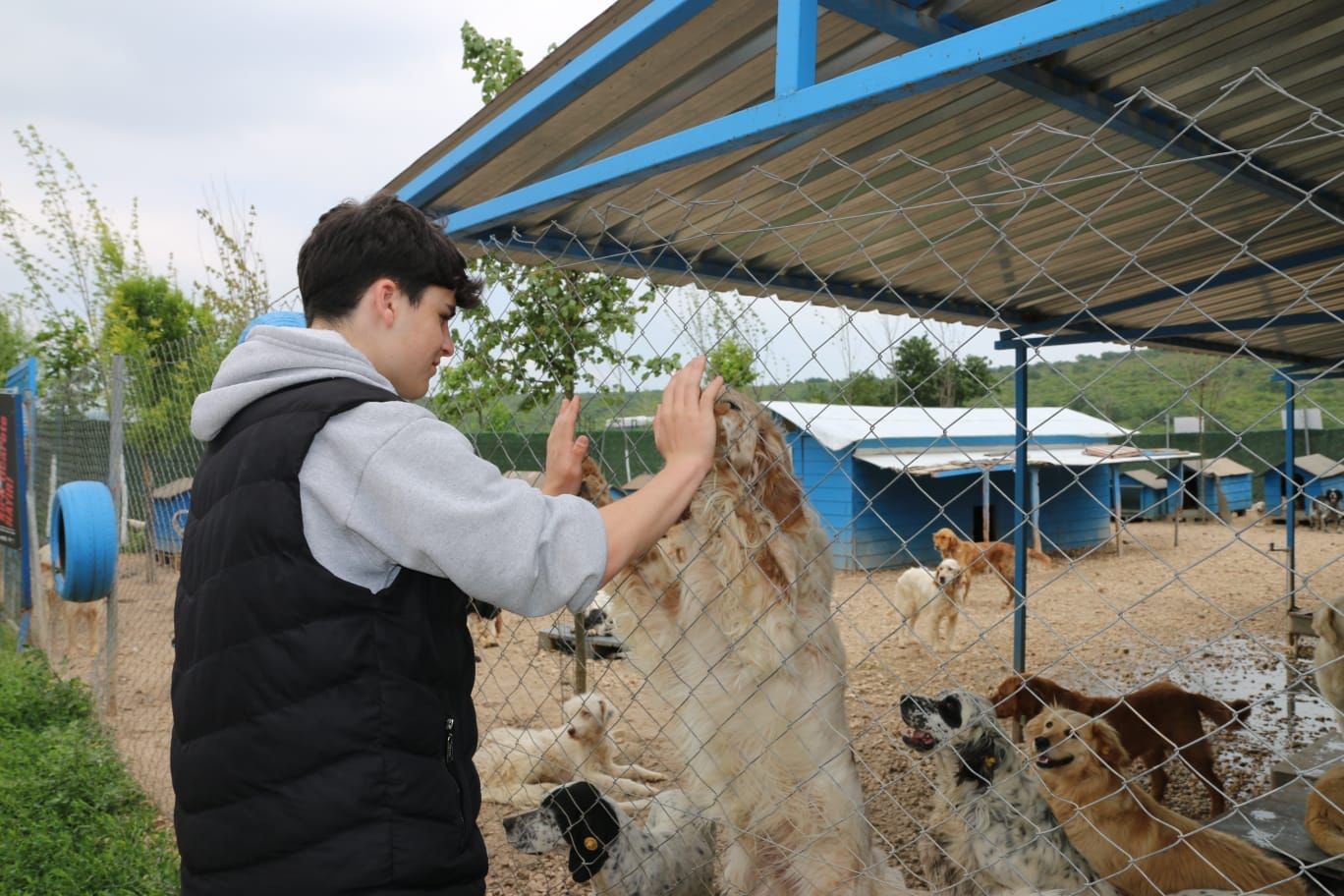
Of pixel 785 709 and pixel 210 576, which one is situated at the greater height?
pixel 210 576

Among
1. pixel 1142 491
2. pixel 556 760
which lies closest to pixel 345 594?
pixel 556 760

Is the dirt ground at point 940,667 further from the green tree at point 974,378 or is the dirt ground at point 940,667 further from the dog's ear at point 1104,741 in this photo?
the green tree at point 974,378

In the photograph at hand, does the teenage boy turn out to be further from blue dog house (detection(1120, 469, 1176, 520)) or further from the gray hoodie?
blue dog house (detection(1120, 469, 1176, 520))

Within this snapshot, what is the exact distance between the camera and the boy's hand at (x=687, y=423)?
65.2 inches

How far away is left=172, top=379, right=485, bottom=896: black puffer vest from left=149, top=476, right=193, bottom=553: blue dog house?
482 centimetres

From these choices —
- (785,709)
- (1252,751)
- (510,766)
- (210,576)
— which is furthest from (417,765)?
(1252,751)

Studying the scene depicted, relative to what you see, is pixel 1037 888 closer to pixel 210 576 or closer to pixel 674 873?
pixel 674 873

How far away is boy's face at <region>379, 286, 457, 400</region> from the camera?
1601 mm

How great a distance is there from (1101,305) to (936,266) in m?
1.59

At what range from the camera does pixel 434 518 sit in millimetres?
1285

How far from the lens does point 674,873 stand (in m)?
3.27

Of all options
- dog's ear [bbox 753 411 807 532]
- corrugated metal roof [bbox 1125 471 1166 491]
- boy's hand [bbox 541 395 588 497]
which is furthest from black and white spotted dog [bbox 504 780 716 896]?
corrugated metal roof [bbox 1125 471 1166 491]

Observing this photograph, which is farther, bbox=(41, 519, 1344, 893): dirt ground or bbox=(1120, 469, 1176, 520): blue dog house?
bbox=(1120, 469, 1176, 520): blue dog house

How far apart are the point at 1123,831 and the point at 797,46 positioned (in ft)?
9.17
